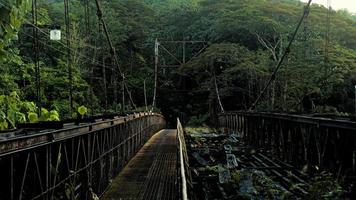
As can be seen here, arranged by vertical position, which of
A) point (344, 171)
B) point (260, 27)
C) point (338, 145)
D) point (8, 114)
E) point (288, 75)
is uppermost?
point (260, 27)

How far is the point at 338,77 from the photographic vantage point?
19.8 meters

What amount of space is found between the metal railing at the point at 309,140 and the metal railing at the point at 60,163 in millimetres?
3711

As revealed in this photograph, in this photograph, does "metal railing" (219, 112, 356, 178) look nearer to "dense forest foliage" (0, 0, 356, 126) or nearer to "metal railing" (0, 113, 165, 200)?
"metal railing" (0, 113, 165, 200)

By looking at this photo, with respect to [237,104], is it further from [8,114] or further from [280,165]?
[8,114]

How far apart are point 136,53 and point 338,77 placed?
26.0 m

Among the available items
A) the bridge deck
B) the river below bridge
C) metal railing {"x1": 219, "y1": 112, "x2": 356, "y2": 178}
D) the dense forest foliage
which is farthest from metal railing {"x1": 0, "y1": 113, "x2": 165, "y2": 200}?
metal railing {"x1": 219, "y1": 112, "x2": 356, "y2": 178}

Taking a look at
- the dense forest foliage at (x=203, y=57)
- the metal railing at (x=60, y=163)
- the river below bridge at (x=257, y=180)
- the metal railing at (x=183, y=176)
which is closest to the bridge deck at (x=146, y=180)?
the metal railing at (x=60, y=163)

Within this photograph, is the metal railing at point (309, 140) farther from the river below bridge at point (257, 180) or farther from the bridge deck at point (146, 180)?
the bridge deck at point (146, 180)

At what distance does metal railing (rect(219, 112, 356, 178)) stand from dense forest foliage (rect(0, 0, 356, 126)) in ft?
12.9

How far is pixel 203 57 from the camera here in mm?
29656

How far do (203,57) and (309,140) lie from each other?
22210 mm

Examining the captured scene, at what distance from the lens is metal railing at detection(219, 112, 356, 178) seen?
6.12 metres

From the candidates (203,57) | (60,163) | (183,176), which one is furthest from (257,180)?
(203,57)

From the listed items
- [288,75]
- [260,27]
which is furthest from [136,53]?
[288,75]
